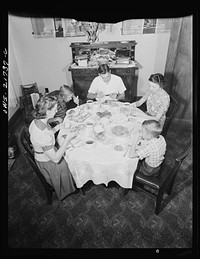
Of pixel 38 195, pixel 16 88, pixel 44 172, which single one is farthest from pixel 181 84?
pixel 16 88

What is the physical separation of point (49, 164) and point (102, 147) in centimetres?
53

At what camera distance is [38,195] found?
200 centimetres

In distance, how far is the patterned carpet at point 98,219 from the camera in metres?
1.60

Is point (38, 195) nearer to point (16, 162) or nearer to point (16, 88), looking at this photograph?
point (16, 162)

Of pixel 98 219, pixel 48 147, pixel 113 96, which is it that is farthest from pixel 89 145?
pixel 113 96

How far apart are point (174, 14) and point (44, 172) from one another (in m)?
1.58

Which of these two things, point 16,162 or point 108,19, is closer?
point 108,19

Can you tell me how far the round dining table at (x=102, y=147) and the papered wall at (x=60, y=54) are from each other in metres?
1.63

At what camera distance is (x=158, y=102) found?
2.22m

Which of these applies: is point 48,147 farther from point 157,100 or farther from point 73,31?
point 73,31

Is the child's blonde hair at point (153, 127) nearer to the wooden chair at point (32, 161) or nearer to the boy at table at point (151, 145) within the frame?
the boy at table at point (151, 145)

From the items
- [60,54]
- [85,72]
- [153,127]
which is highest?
[60,54]

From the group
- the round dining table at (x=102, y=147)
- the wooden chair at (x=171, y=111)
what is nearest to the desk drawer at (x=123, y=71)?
the wooden chair at (x=171, y=111)

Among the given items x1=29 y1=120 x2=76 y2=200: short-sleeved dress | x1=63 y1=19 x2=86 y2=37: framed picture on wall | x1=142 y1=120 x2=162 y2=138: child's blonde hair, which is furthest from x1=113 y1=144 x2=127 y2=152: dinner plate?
x1=63 y1=19 x2=86 y2=37: framed picture on wall
